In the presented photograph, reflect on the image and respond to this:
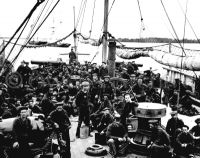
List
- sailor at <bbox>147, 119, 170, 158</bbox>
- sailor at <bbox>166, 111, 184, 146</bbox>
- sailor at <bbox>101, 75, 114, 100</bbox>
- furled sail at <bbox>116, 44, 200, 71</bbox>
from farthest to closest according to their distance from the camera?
sailor at <bbox>101, 75, 114, 100</bbox>, furled sail at <bbox>116, 44, 200, 71</bbox>, sailor at <bbox>166, 111, 184, 146</bbox>, sailor at <bbox>147, 119, 170, 158</bbox>

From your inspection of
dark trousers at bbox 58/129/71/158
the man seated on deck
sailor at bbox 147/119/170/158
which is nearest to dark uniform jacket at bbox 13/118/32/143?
dark trousers at bbox 58/129/71/158

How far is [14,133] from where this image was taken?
283 inches

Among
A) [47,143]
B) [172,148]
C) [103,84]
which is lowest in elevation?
[172,148]

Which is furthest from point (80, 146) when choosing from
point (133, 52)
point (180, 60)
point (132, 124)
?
point (133, 52)

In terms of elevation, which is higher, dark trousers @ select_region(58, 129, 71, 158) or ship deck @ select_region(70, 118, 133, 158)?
dark trousers @ select_region(58, 129, 71, 158)

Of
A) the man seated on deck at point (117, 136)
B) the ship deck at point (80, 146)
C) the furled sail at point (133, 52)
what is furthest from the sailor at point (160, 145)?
the furled sail at point (133, 52)

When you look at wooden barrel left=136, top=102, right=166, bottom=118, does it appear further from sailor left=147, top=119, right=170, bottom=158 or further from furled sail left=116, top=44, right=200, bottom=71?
furled sail left=116, top=44, right=200, bottom=71

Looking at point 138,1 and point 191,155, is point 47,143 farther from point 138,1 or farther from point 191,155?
point 138,1

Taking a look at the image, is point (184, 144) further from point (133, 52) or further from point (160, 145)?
point (133, 52)

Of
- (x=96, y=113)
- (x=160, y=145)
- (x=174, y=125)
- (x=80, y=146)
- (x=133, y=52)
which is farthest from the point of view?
(x=133, y=52)

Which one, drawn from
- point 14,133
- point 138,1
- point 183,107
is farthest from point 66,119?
point 183,107

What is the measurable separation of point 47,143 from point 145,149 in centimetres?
283

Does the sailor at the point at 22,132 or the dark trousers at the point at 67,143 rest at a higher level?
the sailor at the point at 22,132

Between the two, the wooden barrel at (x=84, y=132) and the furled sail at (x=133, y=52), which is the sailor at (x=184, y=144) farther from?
the furled sail at (x=133, y=52)
